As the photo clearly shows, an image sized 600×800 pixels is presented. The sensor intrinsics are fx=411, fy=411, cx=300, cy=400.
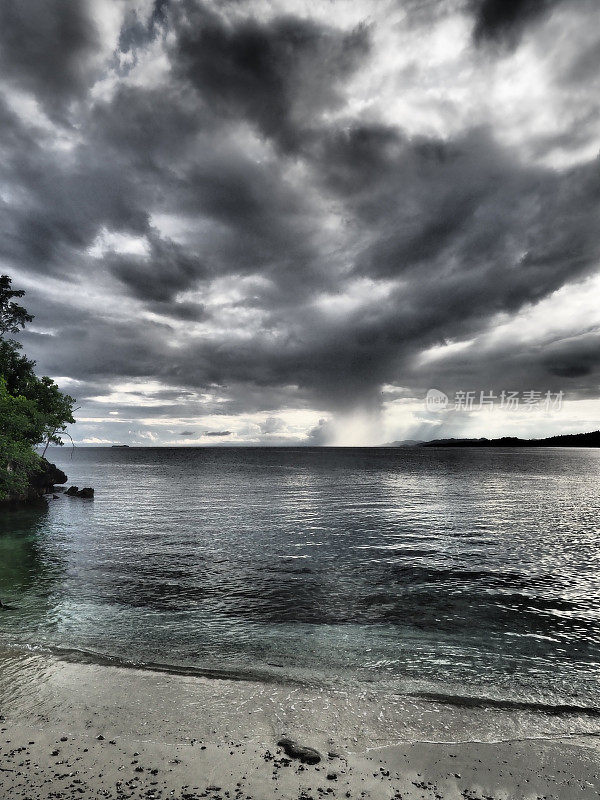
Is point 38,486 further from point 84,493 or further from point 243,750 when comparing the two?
point 243,750

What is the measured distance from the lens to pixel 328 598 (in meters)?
21.2

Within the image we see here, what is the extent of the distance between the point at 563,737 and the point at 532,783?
2.61 m

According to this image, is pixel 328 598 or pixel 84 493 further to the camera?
pixel 84 493

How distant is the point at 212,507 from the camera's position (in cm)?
5591

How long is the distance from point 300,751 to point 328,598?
43.6 feet

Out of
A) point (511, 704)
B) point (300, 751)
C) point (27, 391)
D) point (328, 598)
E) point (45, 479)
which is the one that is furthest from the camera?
point (45, 479)

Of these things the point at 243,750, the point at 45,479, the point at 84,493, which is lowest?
the point at 84,493

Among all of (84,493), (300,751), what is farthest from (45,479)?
(300,751)

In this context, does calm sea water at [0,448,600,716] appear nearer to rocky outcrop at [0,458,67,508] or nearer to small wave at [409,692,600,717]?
small wave at [409,692,600,717]

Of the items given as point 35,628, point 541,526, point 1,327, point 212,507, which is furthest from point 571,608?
point 1,327

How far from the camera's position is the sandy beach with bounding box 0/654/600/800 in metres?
7.27

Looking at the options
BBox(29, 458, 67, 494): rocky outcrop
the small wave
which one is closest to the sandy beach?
the small wave

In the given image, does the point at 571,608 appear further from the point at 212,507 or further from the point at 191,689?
the point at 212,507

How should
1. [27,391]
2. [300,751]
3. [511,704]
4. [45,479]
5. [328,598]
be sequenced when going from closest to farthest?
[300,751], [511,704], [328,598], [27,391], [45,479]
